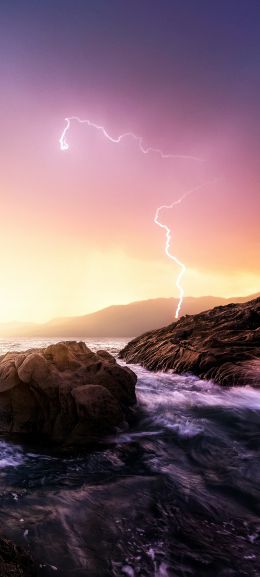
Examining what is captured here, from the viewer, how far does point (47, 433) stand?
8.14 m

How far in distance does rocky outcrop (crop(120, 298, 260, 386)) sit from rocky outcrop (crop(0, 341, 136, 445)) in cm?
554

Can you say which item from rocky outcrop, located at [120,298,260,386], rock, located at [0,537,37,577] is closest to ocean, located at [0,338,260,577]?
rock, located at [0,537,37,577]

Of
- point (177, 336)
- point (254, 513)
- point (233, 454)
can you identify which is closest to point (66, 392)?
point (233, 454)

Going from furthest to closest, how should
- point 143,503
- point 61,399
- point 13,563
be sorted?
point 61,399
point 143,503
point 13,563

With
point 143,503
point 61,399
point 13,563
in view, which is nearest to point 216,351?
point 61,399

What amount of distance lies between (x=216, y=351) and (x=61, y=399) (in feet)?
29.0

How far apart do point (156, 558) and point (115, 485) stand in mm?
1868

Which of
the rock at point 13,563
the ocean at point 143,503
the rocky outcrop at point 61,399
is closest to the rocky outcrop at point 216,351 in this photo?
the ocean at point 143,503

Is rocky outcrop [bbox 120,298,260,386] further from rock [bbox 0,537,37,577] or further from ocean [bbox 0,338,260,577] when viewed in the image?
rock [bbox 0,537,37,577]

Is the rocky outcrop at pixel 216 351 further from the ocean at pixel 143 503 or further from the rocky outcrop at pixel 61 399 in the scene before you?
the rocky outcrop at pixel 61 399

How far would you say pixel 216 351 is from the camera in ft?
50.1

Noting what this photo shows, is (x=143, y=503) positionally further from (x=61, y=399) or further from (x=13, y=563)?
(x=61, y=399)

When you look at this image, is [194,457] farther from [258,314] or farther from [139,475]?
[258,314]

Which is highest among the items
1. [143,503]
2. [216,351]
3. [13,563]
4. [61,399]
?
[216,351]
